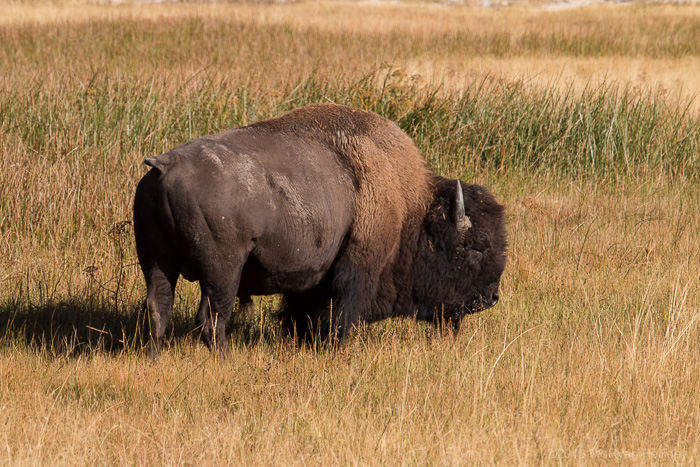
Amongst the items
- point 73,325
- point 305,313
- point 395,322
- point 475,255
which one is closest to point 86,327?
point 73,325

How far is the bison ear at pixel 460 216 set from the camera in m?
4.67

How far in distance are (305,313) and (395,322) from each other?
96 cm

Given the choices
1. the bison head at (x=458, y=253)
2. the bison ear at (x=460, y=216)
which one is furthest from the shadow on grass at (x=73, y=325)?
the bison ear at (x=460, y=216)

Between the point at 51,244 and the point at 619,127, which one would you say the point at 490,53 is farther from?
the point at 51,244

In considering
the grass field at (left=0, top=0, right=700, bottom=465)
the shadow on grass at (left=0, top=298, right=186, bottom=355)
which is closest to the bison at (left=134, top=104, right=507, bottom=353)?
the grass field at (left=0, top=0, right=700, bottom=465)

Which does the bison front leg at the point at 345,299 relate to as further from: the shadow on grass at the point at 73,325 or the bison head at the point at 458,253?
the shadow on grass at the point at 73,325

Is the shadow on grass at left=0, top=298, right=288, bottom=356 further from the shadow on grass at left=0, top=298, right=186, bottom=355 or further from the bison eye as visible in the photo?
the bison eye

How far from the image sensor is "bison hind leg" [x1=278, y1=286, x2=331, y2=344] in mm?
4497

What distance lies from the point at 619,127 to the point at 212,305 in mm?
7347

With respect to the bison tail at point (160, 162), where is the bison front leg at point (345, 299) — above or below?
below

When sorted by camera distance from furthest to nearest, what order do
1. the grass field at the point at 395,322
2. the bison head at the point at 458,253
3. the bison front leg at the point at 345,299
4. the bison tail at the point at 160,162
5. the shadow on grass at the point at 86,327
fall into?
the bison head at the point at 458,253, the shadow on grass at the point at 86,327, the bison front leg at the point at 345,299, the bison tail at the point at 160,162, the grass field at the point at 395,322

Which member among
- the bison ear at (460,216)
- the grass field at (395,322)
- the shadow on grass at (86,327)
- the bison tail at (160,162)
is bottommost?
the shadow on grass at (86,327)

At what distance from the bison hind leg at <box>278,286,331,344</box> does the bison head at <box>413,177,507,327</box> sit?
0.66 metres

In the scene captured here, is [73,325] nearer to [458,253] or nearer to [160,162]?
[160,162]
